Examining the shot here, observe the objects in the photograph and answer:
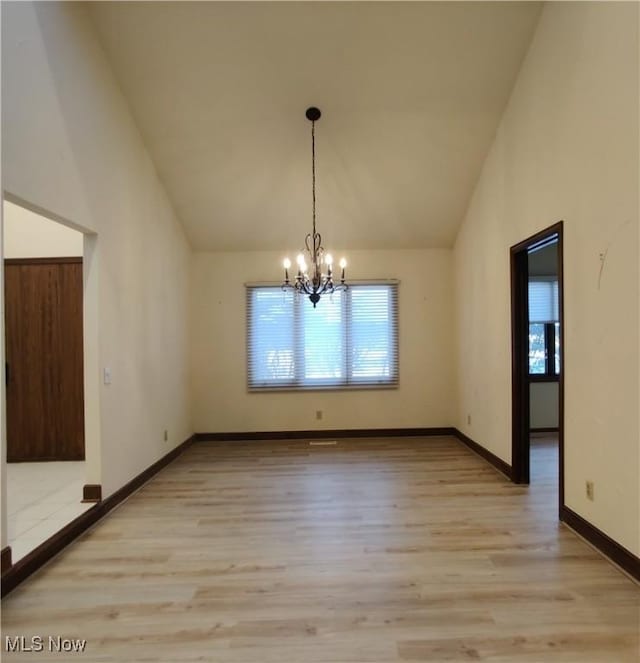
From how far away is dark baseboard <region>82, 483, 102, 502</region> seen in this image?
309cm

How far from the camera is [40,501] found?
319 cm

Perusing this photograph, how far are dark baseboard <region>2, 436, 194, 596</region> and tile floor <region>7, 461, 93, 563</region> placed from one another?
1.9 inches

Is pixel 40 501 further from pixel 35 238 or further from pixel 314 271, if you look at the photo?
pixel 314 271

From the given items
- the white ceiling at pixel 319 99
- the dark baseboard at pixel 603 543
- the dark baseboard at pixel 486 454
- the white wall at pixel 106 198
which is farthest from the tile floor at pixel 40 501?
the dark baseboard at pixel 486 454

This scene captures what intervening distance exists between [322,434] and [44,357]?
3478 mm

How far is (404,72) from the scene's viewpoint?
11.7ft

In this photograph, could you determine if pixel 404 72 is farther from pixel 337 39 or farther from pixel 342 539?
pixel 342 539

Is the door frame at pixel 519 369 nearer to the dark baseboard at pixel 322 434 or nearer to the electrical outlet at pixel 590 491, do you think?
the electrical outlet at pixel 590 491

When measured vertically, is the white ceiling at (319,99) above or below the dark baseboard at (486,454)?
above

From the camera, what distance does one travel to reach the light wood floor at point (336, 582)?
5.91 feet

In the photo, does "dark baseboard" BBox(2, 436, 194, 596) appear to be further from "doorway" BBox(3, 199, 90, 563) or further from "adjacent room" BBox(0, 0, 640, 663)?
"doorway" BBox(3, 199, 90, 563)

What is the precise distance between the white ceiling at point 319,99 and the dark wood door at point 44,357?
169 cm

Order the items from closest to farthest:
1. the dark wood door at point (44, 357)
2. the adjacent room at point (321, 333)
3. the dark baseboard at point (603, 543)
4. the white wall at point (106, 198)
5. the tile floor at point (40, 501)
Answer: the adjacent room at point (321, 333) → the dark baseboard at point (603, 543) → the white wall at point (106, 198) → the tile floor at point (40, 501) → the dark wood door at point (44, 357)

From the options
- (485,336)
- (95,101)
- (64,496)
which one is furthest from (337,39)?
(64,496)
